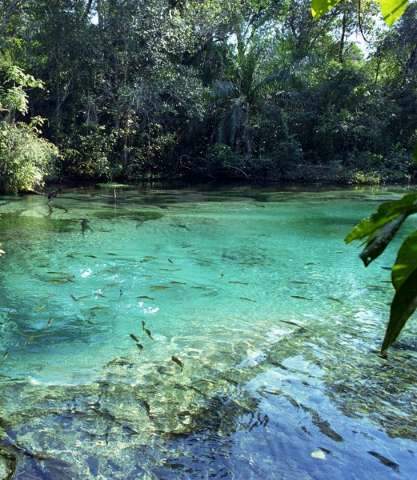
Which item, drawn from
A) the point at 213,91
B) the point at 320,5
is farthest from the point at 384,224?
the point at 213,91

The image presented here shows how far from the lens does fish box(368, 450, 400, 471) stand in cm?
304

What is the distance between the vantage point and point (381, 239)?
1.99 ft

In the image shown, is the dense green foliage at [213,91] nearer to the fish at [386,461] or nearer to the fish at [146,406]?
the fish at [146,406]

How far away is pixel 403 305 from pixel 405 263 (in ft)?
0.19

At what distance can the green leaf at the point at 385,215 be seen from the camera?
2.02 feet

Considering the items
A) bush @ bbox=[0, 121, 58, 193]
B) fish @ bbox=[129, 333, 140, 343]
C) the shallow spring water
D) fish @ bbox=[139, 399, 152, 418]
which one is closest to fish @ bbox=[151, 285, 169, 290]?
the shallow spring water

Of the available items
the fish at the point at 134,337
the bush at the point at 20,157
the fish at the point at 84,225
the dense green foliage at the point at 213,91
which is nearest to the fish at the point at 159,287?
the fish at the point at 134,337

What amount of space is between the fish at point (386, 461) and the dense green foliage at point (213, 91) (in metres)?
15.6

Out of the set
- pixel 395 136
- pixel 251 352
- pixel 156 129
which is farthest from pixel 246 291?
pixel 395 136

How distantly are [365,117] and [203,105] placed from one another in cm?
802

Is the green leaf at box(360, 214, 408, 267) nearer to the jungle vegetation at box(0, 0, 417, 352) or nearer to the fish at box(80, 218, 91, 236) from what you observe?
the fish at box(80, 218, 91, 236)

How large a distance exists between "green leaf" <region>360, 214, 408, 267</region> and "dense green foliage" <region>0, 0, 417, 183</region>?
1681 cm

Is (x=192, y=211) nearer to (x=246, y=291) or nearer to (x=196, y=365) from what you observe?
(x=246, y=291)

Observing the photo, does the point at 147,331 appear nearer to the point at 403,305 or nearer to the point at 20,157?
the point at 403,305
